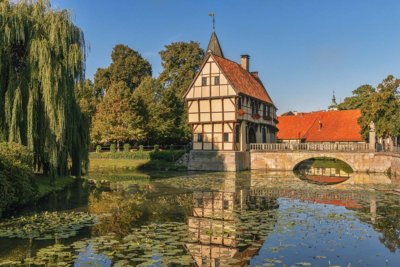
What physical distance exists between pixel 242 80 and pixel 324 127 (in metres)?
14.1

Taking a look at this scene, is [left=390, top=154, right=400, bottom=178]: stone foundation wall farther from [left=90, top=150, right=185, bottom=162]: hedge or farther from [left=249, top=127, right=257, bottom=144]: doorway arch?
[left=90, top=150, right=185, bottom=162]: hedge

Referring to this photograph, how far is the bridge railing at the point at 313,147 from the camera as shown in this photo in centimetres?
3331

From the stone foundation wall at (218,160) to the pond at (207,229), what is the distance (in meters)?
13.8

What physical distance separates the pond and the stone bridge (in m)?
12.0

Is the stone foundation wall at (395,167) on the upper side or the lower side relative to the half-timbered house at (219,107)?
lower

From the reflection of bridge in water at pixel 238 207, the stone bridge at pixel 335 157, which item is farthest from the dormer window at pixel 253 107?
the reflection of bridge in water at pixel 238 207

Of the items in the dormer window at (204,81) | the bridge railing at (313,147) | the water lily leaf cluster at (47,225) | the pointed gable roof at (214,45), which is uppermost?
the pointed gable roof at (214,45)

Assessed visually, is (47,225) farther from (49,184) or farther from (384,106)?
(384,106)

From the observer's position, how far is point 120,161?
1644 inches

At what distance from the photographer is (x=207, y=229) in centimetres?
1192

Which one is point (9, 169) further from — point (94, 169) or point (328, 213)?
point (94, 169)

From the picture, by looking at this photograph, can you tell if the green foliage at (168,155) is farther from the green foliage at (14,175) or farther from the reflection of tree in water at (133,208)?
the green foliage at (14,175)

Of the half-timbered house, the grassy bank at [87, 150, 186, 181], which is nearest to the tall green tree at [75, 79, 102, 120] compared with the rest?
the grassy bank at [87, 150, 186, 181]

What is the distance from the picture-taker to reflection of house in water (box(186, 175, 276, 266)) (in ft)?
29.8
